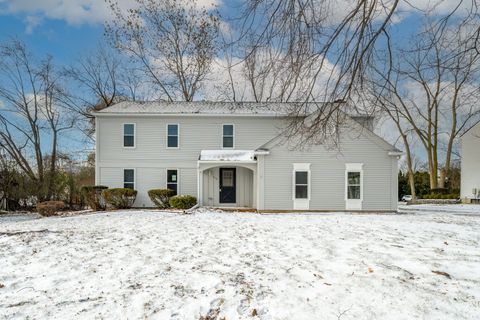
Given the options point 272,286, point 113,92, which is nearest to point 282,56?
point 272,286

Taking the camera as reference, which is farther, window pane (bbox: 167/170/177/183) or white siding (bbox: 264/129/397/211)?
window pane (bbox: 167/170/177/183)

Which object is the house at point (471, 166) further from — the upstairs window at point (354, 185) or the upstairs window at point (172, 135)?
the upstairs window at point (172, 135)

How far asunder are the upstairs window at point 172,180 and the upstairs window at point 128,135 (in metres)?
2.47

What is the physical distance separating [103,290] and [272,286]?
91.8 inches

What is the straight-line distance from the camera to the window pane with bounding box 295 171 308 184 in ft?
48.3

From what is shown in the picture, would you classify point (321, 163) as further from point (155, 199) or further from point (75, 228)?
point (75, 228)

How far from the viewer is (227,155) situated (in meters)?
15.9

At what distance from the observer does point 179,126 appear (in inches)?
685

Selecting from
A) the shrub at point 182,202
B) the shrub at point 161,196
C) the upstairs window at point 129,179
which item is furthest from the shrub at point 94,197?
the shrub at point 182,202

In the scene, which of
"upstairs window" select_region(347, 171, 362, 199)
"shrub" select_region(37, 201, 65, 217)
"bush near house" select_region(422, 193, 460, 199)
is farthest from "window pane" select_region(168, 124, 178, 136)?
"bush near house" select_region(422, 193, 460, 199)

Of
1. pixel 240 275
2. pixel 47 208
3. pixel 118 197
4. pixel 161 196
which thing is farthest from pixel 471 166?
pixel 47 208

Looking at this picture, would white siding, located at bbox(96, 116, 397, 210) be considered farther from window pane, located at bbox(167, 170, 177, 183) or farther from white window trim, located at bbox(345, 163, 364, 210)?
white window trim, located at bbox(345, 163, 364, 210)

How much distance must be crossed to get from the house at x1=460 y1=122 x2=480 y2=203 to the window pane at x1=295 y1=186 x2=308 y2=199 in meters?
15.5

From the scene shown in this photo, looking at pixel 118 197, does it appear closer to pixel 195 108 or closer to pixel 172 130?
pixel 172 130
